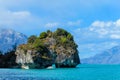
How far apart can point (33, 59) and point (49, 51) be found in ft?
46.2

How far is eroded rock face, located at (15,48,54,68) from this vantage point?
Answer: 6609 inches

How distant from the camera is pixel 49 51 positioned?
178750 millimetres

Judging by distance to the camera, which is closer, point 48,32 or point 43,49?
point 43,49

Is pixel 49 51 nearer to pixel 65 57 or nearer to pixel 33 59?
pixel 65 57

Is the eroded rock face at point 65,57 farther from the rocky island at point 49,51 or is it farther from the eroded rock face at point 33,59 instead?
the eroded rock face at point 33,59

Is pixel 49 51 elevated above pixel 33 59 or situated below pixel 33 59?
above

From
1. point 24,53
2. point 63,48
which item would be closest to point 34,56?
point 24,53

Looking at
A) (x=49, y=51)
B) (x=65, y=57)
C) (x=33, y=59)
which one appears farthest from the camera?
(x=49, y=51)

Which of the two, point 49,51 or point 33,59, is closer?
point 33,59

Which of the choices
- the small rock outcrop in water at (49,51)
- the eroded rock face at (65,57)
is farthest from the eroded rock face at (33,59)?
the eroded rock face at (65,57)

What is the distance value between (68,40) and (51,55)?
1528 cm

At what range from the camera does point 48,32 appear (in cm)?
19300

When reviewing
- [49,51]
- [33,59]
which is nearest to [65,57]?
[49,51]

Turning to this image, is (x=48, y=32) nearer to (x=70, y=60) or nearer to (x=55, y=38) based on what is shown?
(x=55, y=38)
